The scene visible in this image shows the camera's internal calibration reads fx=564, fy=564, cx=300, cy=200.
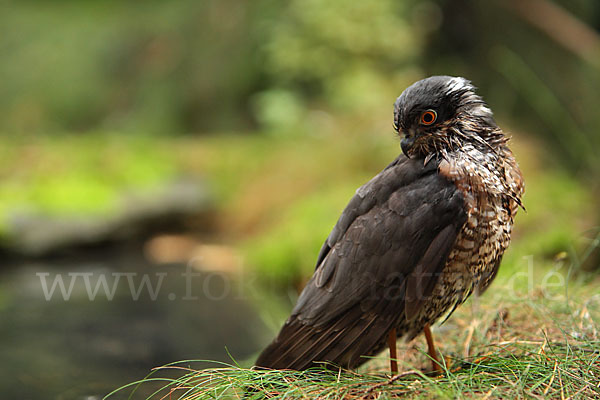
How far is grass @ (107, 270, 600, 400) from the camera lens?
2113 mm

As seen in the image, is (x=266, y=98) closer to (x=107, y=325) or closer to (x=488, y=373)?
(x=107, y=325)

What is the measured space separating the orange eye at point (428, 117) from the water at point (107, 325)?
2131mm

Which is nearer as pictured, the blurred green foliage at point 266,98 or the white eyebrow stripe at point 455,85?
the white eyebrow stripe at point 455,85

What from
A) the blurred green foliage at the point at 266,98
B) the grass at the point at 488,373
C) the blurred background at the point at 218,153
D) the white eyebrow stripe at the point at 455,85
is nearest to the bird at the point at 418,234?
the white eyebrow stripe at the point at 455,85

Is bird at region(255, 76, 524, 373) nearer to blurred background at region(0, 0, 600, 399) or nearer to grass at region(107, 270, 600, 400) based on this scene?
grass at region(107, 270, 600, 400)

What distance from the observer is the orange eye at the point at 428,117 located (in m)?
2.38

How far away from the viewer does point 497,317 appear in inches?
121

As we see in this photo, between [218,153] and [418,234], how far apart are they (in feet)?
18.7

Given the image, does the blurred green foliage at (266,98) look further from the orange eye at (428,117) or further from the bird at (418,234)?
the orange eye at (428,117)

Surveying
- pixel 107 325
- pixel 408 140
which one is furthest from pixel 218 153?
pixel 408 140

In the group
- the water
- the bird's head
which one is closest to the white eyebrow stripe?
the bird's head

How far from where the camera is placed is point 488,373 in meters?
2.21

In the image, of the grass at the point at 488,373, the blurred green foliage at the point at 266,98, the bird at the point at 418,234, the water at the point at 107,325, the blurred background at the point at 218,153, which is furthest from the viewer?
the blurred green foliage at the point at 266,98

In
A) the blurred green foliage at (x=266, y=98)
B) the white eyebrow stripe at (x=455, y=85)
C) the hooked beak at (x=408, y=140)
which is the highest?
the blurred green foliage at (x=266, y=98)
